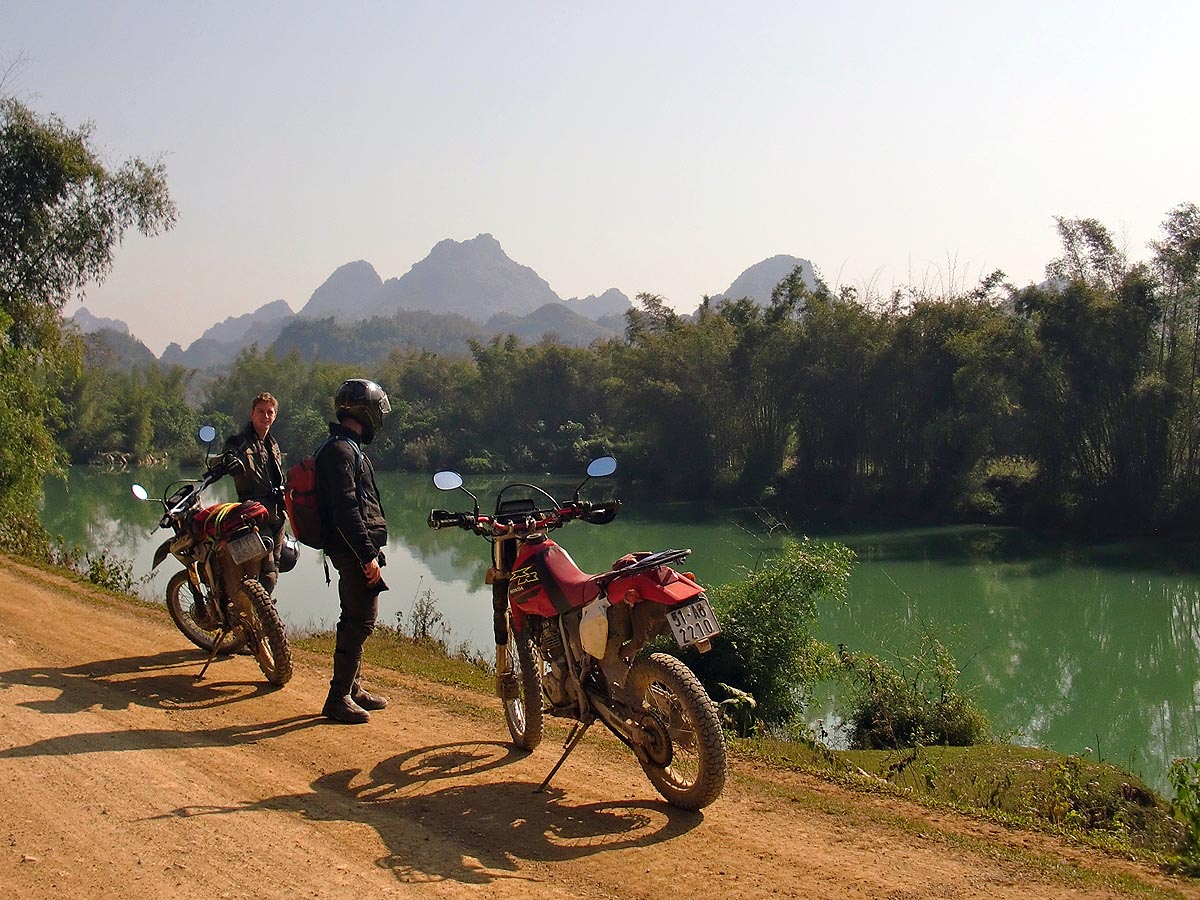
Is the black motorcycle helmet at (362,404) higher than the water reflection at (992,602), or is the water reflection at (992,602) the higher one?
the black motorcycle helmet at (362,404)

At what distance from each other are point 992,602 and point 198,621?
13465mm

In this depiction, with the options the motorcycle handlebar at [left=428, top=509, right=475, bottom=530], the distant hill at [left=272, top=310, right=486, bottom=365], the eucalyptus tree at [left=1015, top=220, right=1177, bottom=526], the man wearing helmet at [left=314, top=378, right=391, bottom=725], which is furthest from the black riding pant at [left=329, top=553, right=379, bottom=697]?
the distant hill at [left=272, top=310, right=486, bottom=365]

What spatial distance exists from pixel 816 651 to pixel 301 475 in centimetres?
530

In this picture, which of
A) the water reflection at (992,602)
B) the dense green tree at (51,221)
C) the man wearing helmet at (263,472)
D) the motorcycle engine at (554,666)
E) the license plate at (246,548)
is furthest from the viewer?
the dense green tree at (51,221)

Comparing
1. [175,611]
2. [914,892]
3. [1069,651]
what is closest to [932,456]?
[1069,651]

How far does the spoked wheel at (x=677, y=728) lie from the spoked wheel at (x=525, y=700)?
0.74 meters

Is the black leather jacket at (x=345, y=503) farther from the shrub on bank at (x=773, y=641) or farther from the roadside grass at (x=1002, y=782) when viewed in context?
the shrub on bank at (x=773, y=641)

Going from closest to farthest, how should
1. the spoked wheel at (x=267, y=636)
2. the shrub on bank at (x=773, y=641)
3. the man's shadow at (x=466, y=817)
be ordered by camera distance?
1. the man's shadow at (x=466, y=817)
2. the spoked wheel at (x=267, y=636)
3. the shrub on bank at (x=773, y=641)

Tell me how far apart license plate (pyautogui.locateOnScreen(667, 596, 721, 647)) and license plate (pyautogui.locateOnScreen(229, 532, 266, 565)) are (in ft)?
9.24

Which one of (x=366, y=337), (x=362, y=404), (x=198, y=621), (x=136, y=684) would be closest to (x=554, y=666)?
(x=362, y=404)

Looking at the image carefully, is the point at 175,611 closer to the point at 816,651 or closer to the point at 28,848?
the point at 28,848

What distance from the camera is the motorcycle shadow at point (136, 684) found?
5098 millimetres

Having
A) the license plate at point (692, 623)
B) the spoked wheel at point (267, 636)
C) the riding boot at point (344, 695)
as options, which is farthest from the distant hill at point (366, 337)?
the license plate at point (692, 623)

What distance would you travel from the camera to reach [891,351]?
2975 centimetres
